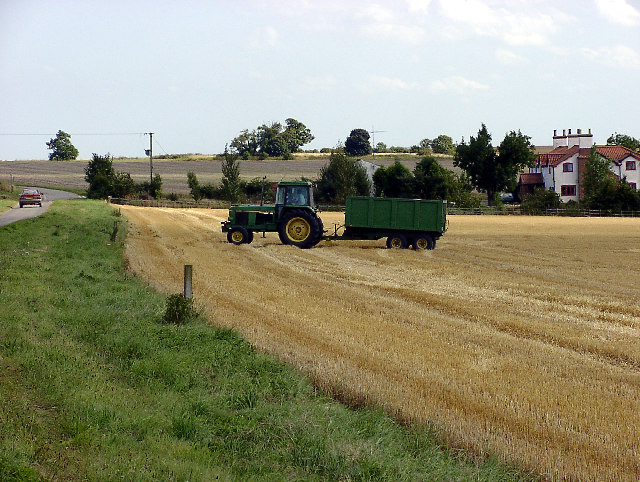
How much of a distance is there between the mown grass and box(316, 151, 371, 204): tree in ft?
239

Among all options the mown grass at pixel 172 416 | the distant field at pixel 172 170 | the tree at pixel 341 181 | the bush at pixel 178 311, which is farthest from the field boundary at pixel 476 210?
the mown grass at pixel 172 416

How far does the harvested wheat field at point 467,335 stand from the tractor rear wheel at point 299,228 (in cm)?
178

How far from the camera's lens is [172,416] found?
25.9 ft

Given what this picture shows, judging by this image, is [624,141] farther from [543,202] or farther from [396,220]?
[396,220]

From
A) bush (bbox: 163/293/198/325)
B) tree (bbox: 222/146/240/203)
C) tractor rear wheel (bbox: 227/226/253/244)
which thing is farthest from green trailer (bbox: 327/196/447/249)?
tree (bbox: 222/146/240/203)

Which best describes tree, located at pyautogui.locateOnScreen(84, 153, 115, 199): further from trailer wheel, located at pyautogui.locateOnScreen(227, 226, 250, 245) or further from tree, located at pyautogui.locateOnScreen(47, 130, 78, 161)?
tree, located at pyautogui.locateOnScreen(47, 130, 78, 161)

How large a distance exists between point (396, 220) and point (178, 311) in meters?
19.5

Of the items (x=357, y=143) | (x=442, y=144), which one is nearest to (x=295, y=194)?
(x=357, y=143)

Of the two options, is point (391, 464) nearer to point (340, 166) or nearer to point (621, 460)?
point (621, 460)

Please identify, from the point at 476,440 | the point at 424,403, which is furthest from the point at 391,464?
the point at 424,403

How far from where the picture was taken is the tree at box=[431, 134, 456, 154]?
17850 centimetres

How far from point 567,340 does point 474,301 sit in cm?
454

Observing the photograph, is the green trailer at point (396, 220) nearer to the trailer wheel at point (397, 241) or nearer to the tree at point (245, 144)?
the trailer wheel at point (397, 241)

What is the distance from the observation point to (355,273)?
23.1m
